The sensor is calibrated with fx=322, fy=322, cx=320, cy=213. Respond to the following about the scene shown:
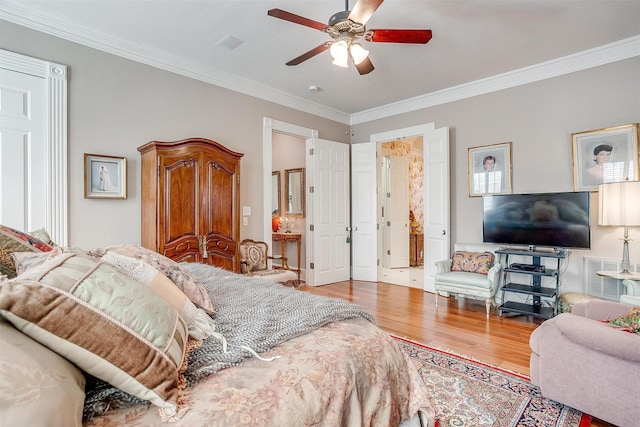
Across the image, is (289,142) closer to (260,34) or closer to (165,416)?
(260,34)

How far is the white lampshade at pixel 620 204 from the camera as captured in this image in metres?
2.88

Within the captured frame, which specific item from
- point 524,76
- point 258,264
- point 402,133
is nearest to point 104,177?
point 258,264

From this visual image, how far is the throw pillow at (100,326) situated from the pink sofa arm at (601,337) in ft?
6.56

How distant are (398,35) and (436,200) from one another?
2.84m

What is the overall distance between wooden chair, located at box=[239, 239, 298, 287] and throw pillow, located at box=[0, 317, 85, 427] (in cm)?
305

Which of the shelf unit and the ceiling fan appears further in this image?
the shelf unit

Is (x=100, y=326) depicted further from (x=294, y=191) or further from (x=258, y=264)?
(x=294, y=191)

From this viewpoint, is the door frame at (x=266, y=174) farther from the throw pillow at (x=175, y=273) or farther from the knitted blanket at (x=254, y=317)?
the throw pillow at (x=175, y=273)

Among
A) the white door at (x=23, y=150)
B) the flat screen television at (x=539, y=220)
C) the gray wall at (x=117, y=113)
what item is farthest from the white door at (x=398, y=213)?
the white door at (x=23, y=150)

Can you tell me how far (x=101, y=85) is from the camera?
127 inches

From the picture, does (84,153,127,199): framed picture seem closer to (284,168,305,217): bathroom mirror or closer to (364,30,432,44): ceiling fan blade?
(364,30,432,44): ceiling fan blade

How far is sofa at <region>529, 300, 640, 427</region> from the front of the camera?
1.62 metres

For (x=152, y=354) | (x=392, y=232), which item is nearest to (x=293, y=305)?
(x=152, y=354)

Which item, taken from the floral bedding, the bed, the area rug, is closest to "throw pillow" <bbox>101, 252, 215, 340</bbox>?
the bed
